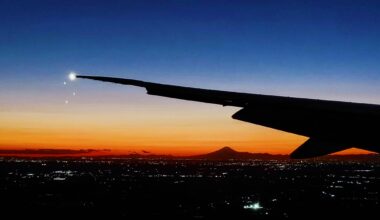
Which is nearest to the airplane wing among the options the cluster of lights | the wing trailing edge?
the wing trailing edge

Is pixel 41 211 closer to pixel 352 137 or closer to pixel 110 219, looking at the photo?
pixel 110 219

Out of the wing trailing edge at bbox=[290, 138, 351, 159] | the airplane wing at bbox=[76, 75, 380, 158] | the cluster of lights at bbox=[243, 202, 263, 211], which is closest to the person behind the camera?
the airplane wing at bbox=[76, 75, 380, 158]

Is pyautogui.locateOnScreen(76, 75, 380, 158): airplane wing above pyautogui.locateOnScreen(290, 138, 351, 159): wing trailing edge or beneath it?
above

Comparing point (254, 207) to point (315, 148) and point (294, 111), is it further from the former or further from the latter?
point (294, 111)

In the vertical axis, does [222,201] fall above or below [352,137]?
below

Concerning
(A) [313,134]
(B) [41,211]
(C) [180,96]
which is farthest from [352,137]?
(B) [41,211]

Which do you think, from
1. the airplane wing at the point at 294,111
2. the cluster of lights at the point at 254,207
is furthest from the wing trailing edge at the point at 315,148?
the cluster of lights at the point at 254,207

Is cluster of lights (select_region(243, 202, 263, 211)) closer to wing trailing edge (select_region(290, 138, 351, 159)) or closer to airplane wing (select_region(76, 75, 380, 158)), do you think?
wing trailing edge (select_region(290, 138, 351, 159))

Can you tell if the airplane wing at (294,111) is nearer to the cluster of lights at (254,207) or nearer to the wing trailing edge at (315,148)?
the wing trailing edge at (315,148)
